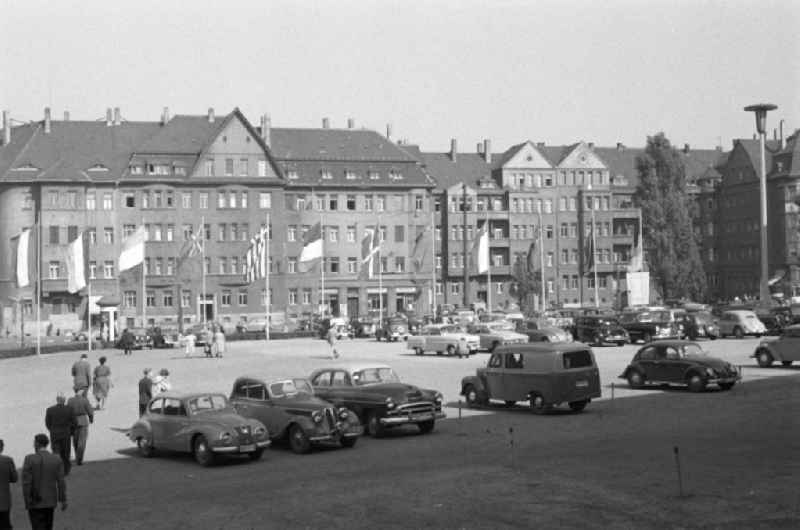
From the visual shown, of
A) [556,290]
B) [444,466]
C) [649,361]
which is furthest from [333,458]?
[556,290]

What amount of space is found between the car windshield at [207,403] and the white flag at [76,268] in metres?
36.0

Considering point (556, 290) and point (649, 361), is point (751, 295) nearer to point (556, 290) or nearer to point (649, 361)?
point (556, 290)

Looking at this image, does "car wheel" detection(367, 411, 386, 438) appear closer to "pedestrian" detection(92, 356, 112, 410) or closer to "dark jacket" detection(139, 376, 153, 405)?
"dark jacket" detection(139, 376, 153, 405)

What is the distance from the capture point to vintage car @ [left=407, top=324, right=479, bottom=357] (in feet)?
166

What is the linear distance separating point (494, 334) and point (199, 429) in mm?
31390

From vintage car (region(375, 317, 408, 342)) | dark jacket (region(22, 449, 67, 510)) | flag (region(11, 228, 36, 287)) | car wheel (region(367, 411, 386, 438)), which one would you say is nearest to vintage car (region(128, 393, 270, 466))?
car wheel (region(367, 411, 386, 438))

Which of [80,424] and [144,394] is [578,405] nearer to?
[144,394]

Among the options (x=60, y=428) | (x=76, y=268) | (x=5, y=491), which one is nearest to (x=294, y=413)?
(x=60, y=428)

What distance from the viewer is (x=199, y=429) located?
70.4ft

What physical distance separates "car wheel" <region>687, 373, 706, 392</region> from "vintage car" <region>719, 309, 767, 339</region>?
25.3 metres

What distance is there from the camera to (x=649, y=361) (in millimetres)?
32906

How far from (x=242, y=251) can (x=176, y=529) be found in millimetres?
80406

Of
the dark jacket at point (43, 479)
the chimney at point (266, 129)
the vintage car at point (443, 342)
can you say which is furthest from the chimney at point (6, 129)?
the dark jacket at point (43, 479)

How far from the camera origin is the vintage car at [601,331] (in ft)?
176
